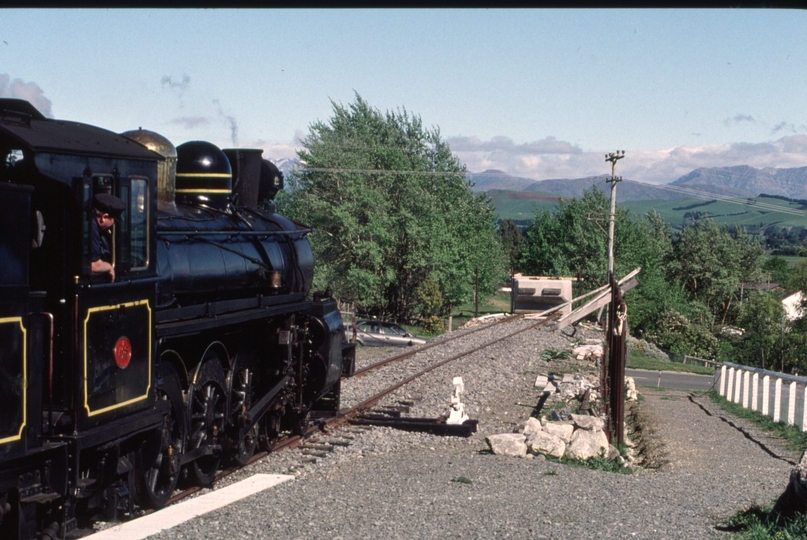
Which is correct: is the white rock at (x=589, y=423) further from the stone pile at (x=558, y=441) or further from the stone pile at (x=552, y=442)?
the stone pile at (x=552, y=442)

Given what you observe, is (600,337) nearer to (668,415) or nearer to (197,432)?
(668,415)

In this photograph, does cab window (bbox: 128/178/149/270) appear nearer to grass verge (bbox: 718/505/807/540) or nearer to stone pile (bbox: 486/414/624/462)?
grass verge (bbox: 718/505/807/540)

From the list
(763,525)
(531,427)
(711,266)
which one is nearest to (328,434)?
(531,427)

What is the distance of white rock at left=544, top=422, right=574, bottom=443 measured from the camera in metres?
11.8

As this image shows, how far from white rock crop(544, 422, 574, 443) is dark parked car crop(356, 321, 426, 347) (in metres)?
19.9

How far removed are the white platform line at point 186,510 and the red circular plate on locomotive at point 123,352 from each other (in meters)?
1.27

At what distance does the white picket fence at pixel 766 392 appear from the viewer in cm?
1575

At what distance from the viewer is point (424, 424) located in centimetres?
1263

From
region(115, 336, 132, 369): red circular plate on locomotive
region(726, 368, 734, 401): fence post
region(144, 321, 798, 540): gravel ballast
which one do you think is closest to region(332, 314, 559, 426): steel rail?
region(144, 321, 798, 540): gravel ballast

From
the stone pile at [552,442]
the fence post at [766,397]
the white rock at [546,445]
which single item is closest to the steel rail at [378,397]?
the stone pile at [552,442]

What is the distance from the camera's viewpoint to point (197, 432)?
886 cm

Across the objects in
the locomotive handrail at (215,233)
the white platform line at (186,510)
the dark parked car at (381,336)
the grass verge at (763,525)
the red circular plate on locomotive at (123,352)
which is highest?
the locomotive handrail at (215,233)

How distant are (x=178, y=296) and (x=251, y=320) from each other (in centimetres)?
200

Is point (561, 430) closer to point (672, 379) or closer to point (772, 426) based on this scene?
point (772, 426)
